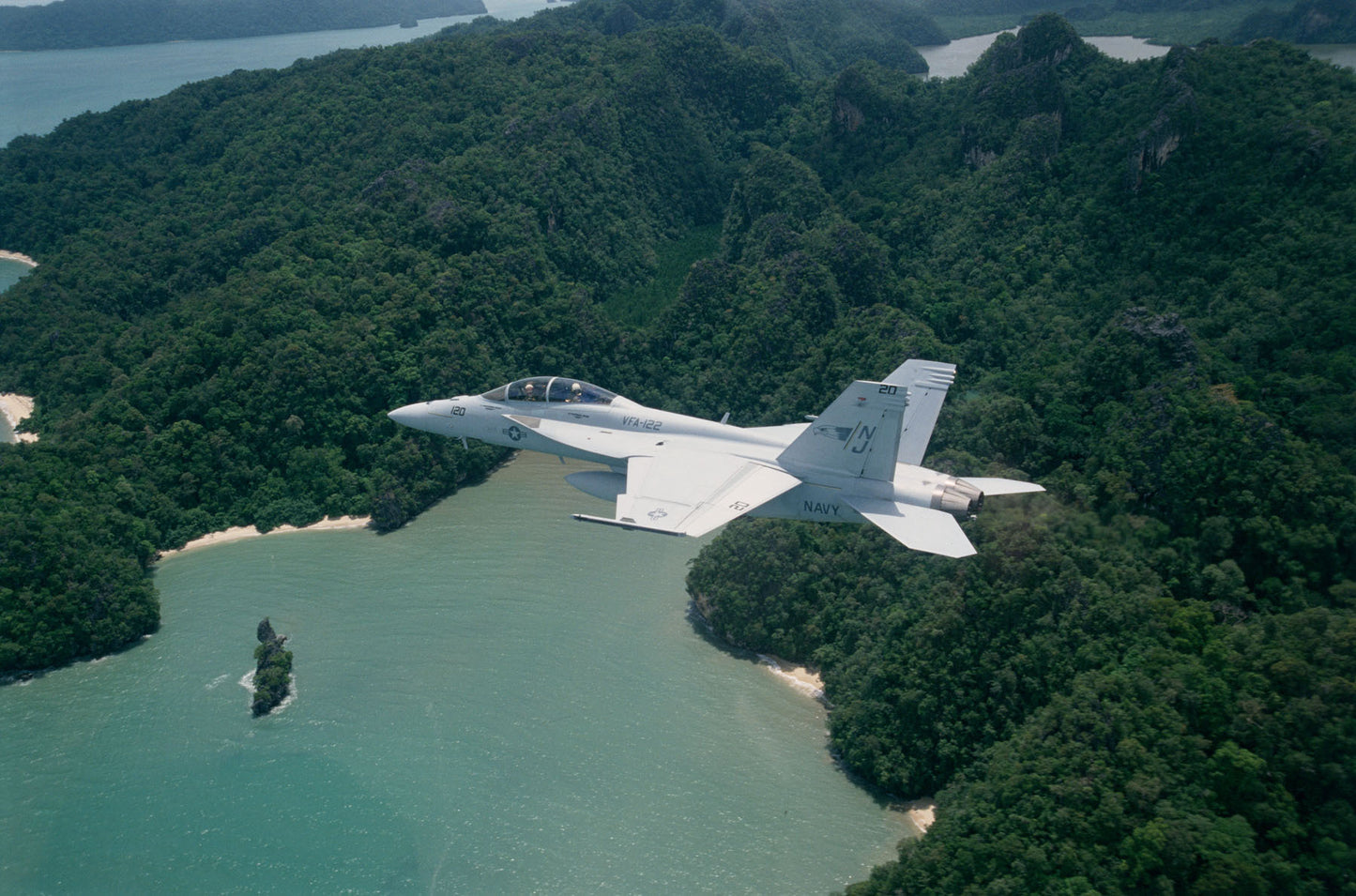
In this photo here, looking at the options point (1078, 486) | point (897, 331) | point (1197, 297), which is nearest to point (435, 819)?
point (1078, 486)

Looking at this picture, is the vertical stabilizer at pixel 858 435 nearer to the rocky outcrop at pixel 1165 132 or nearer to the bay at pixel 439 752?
the bay at pixel 439 752

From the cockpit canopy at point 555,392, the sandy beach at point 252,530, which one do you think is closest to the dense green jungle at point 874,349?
the sandy beach at point 252,530

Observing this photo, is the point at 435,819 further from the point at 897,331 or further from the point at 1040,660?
the point at 897,331

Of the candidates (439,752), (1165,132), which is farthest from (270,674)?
(1165,132)

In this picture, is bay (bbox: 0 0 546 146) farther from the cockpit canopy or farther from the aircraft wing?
the aircraft wing

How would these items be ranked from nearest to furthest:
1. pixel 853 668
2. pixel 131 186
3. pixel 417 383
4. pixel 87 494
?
1. pixel 853 668
2. pixel 87 494
3. pixel 417 383
4. pixel 131 186

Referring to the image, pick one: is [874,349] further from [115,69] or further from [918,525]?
[115,69]

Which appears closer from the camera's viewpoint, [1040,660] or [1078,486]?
[1040,660]
